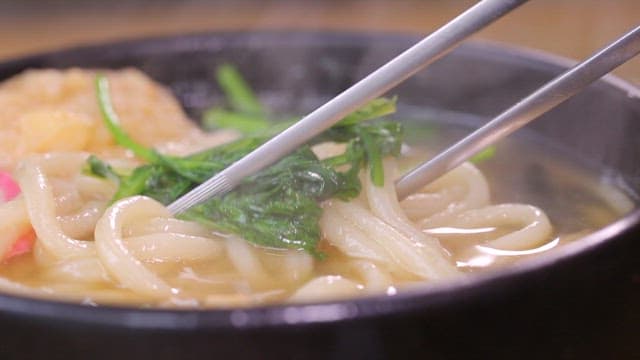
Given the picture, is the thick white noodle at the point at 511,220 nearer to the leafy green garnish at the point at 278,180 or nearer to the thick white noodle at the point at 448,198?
the thick white noodle at the point at 448,198

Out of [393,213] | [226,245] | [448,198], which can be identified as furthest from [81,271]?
[448,198]

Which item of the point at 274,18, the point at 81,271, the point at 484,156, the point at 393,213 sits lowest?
the point at 81,271

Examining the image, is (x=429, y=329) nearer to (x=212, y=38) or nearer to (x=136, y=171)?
(x=136, y=171)

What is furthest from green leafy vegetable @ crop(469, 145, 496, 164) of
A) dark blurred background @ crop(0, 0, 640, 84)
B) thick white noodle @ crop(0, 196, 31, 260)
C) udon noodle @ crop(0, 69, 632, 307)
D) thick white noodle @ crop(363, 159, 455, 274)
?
dark blurred background @ crop(0, 0, 640, 84)

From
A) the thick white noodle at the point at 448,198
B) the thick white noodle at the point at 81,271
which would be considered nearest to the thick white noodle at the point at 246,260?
the thick white noodle at the point at 81,271

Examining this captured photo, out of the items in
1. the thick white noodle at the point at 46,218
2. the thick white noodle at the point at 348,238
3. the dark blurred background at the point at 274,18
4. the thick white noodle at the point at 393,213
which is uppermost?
the dark blurred background at the point at 274,18

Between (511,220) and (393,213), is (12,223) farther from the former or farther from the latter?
(511,220)

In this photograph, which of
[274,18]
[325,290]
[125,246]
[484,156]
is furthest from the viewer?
[274,18]
